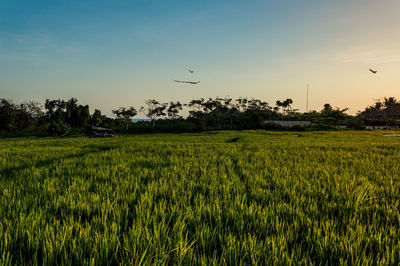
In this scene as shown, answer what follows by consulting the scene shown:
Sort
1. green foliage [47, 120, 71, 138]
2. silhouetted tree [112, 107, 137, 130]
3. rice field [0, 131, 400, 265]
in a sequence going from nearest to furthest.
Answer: rice field [0, 131, 400, 265] < green foliage [47, 120, 71, 138] < silhouetted tree [112, 107, 137, 130]

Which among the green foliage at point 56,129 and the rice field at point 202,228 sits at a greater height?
the green foliage at point 56,129

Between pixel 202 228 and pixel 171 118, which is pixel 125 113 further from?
pixel 202 228

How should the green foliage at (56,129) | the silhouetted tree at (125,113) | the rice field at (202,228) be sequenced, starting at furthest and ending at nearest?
1. the silhouetted tree at (125,113)
2. the green foliage at (56,129)
3. the rice field at (202,228)

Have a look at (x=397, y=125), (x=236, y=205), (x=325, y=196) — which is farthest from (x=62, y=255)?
(x=397, y=125)

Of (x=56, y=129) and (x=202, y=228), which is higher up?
(x=56, y=129)

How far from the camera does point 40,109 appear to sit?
58.3m

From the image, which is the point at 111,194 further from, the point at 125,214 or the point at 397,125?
the point at 397,125

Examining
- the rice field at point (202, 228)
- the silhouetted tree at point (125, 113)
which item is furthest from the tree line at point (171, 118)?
the rice field at point (202, 228)

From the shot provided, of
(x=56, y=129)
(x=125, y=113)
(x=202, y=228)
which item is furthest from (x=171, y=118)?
(x=202, y=228)

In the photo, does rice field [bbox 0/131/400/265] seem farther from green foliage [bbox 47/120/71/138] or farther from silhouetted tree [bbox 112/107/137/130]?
silhouetted tree [bbox 112/107/137/130]

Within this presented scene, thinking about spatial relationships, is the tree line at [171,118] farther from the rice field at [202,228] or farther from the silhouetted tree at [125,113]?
the rice field at [202,228]

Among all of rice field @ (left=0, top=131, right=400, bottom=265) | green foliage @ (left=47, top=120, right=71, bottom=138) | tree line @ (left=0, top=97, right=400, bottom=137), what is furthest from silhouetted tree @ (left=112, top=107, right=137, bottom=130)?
rice field @ (left=0, top=131, right=400, bottom=265)

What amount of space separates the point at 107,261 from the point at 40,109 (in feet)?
241

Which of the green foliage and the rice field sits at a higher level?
the green foliage
